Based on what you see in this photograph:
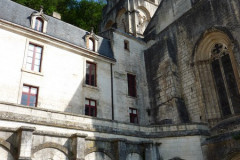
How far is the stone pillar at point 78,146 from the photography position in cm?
922

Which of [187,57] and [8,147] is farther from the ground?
[187,57]

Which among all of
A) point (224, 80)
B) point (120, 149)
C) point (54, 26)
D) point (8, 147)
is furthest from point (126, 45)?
point (8, 147)

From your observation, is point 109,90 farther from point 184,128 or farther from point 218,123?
point 218,123

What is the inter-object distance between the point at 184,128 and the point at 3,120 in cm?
795

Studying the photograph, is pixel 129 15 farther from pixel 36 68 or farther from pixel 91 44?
pixel 36 68

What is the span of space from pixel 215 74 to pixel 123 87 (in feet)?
18.7

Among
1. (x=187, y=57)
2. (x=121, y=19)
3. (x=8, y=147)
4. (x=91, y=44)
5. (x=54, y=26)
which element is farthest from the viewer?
(x=121, y=19)

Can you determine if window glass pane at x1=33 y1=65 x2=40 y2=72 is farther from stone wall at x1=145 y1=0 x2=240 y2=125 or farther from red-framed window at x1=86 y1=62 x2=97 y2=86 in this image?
stone wall at x1=145 y1=0 x2=240 y2=125

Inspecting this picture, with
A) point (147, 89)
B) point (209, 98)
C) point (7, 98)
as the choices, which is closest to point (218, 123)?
point (209, 98)

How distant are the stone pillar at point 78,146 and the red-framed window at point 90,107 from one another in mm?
4248

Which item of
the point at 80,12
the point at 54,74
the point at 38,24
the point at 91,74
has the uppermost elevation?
the point at 80,12

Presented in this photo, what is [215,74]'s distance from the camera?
1359 centimetres

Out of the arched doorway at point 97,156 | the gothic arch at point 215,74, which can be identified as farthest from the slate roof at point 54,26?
the arched doorway at point 97,156

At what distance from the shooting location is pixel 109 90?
1516cm
